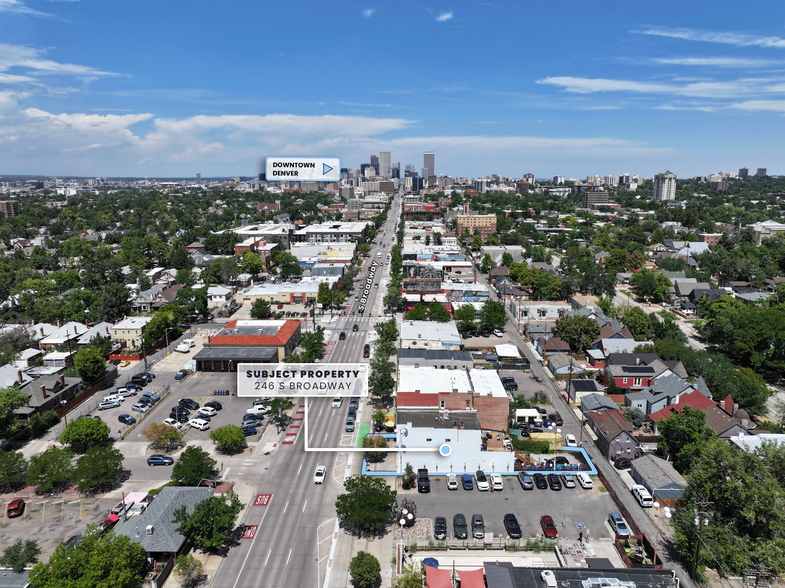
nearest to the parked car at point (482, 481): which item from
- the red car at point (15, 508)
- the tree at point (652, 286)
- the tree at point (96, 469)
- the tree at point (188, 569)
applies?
the tree at point (188, 569)

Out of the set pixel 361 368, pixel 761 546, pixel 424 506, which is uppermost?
pixel 361 368

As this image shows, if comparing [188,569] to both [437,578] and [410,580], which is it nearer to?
[410,580]

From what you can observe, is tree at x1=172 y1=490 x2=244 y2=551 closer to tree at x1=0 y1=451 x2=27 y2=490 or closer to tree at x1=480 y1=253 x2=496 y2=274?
tree at x1=0 y1=451 x2=27 y2=490

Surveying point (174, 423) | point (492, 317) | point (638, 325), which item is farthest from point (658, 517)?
point (174, 423)

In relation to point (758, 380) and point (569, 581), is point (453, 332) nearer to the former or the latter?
point (758, 380)

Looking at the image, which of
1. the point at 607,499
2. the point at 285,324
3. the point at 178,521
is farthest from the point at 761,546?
the point at 285,324

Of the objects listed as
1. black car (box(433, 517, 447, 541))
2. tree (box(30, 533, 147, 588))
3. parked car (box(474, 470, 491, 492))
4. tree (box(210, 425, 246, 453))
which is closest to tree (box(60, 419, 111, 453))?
tree (box(210, 425, 246, 453))
